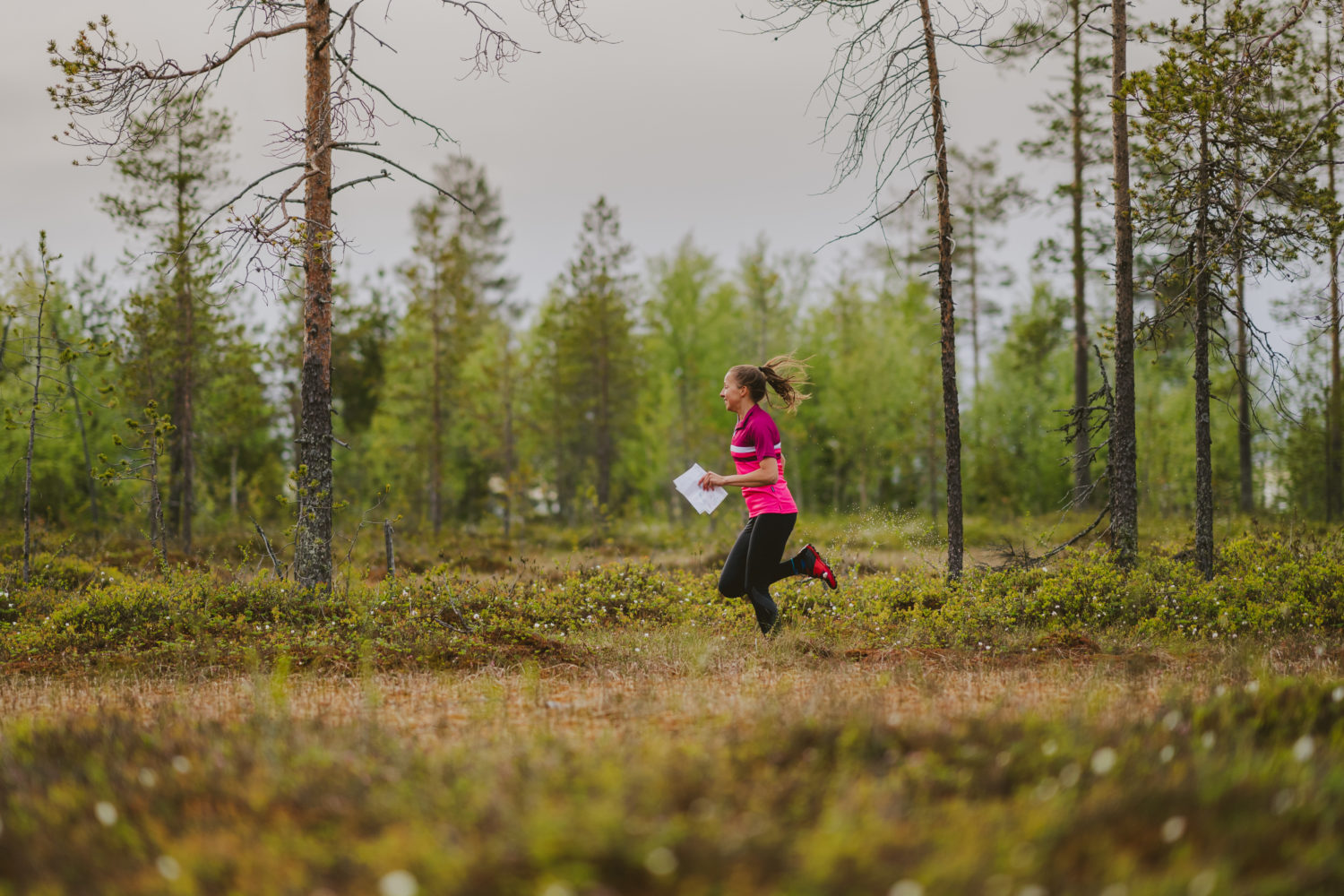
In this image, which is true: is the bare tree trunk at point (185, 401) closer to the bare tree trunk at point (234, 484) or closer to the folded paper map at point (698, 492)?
the bare tree trunk at point (234, 484)

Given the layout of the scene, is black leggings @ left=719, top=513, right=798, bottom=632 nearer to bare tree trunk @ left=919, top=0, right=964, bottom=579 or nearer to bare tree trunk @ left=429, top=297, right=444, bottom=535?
bare tree trunk @ left=919, top=0, right=964, bottom=579

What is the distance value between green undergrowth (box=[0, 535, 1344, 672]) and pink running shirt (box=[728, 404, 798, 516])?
60.5 inches

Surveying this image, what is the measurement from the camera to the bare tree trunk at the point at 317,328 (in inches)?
407

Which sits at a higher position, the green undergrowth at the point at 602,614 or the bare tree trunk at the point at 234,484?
→ the bare tree trunk at the point at 234,484

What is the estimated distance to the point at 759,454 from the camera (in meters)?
7.89

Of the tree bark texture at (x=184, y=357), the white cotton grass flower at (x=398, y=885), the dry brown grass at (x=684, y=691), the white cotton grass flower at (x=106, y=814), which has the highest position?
the tree bark texture at (x=184, y=357)

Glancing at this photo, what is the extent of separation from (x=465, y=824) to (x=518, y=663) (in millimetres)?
4987

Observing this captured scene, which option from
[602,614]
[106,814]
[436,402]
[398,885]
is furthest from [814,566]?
[436,402]

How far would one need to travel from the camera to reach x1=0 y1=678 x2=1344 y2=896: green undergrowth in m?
2.78

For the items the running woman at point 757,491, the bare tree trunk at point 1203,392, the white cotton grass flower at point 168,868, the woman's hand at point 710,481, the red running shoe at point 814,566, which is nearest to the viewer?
the white cotton grass flower at point 168,868

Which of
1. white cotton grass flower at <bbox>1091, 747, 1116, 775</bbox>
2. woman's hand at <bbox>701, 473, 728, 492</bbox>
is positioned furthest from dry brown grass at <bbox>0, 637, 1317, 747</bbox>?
woman's hand at <bbox>701, 473, 728, 492</bbox>

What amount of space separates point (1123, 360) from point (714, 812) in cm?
1084

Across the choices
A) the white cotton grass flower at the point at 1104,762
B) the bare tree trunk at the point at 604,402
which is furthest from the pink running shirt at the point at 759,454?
the bare tree trunk at the point at 604,402

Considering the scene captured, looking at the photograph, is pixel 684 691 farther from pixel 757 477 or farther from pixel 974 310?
pixel 974 310
